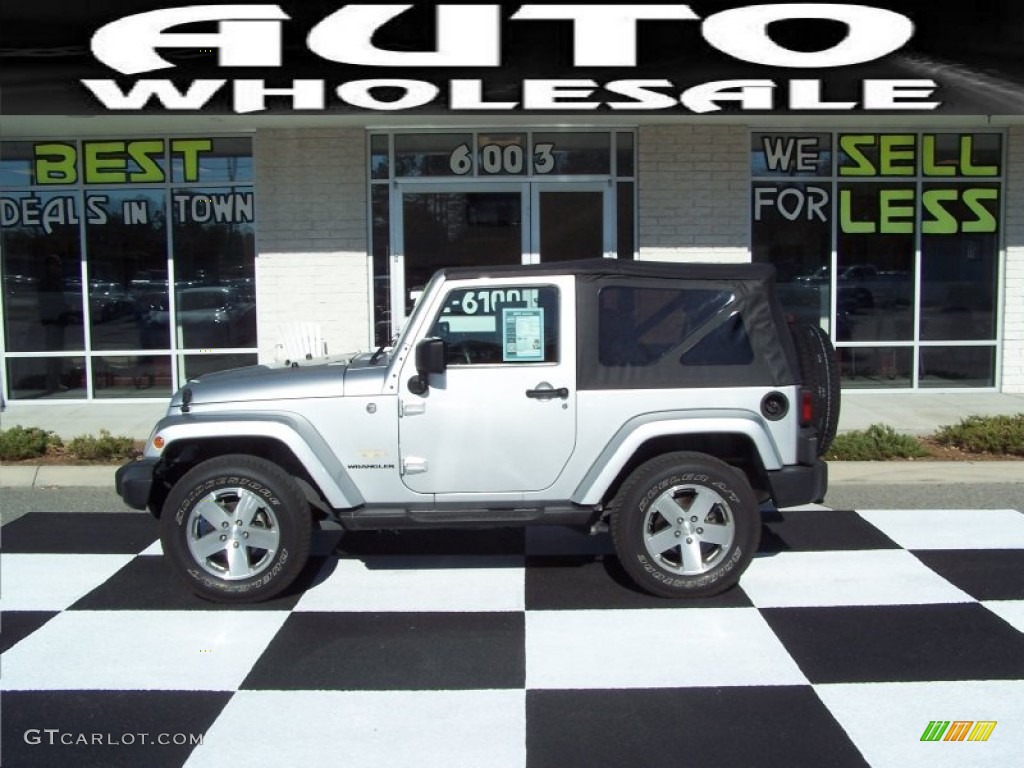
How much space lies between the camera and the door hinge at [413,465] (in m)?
5.66

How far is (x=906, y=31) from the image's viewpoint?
35.9 ft

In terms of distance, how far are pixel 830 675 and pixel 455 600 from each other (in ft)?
6.72

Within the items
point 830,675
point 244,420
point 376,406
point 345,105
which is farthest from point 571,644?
point 345,105

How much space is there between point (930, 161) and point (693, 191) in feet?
9.92

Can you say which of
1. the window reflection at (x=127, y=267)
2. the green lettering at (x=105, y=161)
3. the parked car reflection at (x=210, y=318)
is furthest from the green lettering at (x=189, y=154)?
the parked car reflection at (x=210, y=318)

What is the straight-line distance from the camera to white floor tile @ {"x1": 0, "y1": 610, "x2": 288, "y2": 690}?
4.70 metres

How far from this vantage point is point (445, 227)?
12633mm

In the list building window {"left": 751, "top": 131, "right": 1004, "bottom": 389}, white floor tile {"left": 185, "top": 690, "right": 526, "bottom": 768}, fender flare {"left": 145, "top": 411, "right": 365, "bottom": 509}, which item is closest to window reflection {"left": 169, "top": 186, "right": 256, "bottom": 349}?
building window {"left": 751, "top": 131, "right": 1004, "bottom": 389}

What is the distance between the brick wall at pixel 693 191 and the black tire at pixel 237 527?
306 inches

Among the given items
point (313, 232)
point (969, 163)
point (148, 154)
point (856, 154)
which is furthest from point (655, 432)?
point (148, 154)

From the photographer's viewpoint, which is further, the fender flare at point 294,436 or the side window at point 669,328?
the side window at point 669,328

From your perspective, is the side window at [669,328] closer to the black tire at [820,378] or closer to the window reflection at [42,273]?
the black tire at [820,378]

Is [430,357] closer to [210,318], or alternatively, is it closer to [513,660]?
[513,660]

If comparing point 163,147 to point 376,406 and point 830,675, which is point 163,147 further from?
point 830,675
